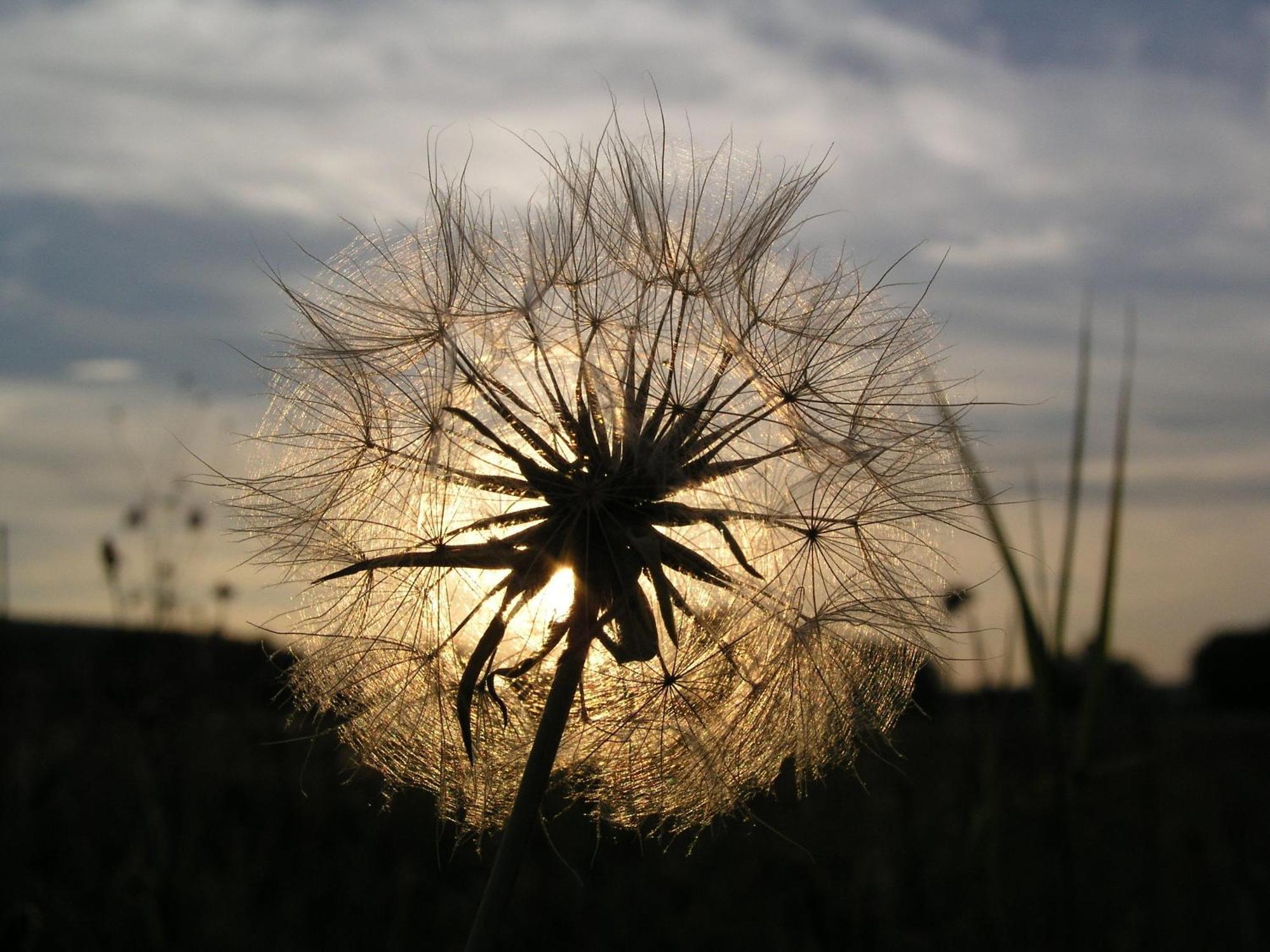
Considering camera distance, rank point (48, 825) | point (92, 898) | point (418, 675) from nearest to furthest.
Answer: point (418, 675) < point (92, 898) < point (48, 825)

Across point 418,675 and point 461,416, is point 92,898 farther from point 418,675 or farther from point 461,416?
point 461,416

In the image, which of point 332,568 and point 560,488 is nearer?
point 560,488

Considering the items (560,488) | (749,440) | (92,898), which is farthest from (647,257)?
(92,898)

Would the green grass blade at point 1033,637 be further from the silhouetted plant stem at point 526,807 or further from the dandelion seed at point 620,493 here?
the silhouetted plant stem at point 526,807

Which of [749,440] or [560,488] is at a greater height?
[749,440]

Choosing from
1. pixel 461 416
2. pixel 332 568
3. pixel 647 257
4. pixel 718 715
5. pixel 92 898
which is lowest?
pixel 92 898

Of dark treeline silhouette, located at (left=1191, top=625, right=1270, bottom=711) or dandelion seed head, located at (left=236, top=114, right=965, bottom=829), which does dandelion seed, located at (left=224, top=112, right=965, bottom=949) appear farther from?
dark treeline silhouette, located at (left=1191, top=625, right=1270, bottom=711)

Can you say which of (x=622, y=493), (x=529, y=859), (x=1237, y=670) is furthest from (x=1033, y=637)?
(x=1237, y=670)
